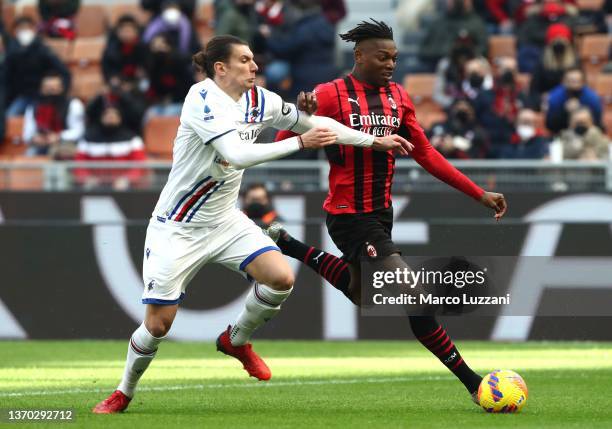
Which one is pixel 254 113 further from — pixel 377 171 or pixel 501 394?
pixel 501 394

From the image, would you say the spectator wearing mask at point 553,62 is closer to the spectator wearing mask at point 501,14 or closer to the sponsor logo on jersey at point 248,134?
the spectator wearing mask at point 501,14

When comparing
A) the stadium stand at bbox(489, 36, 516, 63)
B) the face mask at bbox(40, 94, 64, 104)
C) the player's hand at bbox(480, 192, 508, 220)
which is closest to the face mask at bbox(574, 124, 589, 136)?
the stadium stand at bbox(489, 36, 516, 63)

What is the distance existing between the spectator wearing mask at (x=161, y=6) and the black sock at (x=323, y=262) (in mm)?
9726

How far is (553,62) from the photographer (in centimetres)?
1684

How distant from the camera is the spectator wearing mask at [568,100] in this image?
1588 cm

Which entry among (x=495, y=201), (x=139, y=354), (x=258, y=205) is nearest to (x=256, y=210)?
(x=258, y=205)

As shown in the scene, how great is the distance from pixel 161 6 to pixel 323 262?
10.6 m

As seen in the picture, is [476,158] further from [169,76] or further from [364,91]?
[364,91]

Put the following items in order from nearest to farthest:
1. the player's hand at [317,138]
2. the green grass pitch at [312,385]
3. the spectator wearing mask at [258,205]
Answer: the player's hand at [317,138] < the green grass pitch at [312,385] < the spectator wearing mask at [258,205]

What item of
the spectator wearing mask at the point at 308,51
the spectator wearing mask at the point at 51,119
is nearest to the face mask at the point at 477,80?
the spectator wearing mask at the point at 308,51

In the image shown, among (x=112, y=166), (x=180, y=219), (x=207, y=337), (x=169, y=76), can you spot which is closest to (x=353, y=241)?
(x=180, y=219)

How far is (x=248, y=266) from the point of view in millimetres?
8492

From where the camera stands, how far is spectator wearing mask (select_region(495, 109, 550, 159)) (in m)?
15.5

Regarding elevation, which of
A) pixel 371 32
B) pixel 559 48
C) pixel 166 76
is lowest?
pixel 166 76
